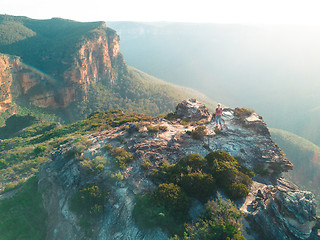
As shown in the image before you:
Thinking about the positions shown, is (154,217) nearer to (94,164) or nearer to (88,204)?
(88,204)

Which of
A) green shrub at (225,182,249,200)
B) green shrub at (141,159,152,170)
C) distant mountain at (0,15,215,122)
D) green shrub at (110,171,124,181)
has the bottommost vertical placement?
distant mountain at (0,15,215,122)

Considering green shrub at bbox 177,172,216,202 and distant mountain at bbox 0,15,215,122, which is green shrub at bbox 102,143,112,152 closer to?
green shrub at bbox 177,172,216,202

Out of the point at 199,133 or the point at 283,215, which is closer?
the point at 283,215

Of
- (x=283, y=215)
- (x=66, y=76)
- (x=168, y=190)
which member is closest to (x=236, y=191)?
(x=283, y=215)

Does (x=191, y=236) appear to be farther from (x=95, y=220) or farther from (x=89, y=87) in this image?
(x=89, y=87)

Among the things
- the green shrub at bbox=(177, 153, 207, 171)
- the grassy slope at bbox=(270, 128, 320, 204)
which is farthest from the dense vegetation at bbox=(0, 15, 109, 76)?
the grassy slope at bbox=(270, 128, 320, 204)

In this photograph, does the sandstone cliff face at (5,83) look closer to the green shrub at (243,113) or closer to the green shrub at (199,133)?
the green shrub at (199,133)
